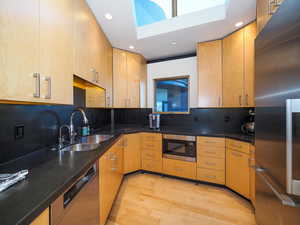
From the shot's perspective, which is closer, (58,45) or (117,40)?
(58,45)

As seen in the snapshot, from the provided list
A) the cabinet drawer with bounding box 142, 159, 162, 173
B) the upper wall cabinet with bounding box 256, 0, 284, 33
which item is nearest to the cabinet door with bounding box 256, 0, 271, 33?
the upper wall cabinet with bounding box 256, 0, 284, 33

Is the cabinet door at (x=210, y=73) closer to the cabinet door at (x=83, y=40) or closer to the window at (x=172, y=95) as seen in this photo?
the window at (x=172, y=95)

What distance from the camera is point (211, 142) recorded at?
6.50 ft

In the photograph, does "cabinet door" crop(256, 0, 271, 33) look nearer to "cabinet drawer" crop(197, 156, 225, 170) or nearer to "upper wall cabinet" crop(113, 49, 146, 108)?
"cabinet drawer" crop(197, 156, 225, 170)

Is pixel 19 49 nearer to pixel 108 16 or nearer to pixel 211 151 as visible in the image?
pixel 108 16

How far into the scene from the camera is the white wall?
2.55 meters

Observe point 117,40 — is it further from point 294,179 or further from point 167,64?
point 294,179

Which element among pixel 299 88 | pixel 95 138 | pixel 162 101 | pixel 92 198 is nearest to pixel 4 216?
pixel 92 198

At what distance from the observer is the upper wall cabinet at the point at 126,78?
2.50 meters

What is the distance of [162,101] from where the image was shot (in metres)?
2.92

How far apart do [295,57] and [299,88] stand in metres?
0.17

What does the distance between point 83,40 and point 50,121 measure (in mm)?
930

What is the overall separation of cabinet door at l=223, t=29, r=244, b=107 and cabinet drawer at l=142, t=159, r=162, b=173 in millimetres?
1540

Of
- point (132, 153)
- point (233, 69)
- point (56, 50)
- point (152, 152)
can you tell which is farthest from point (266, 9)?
point (132, 153)
